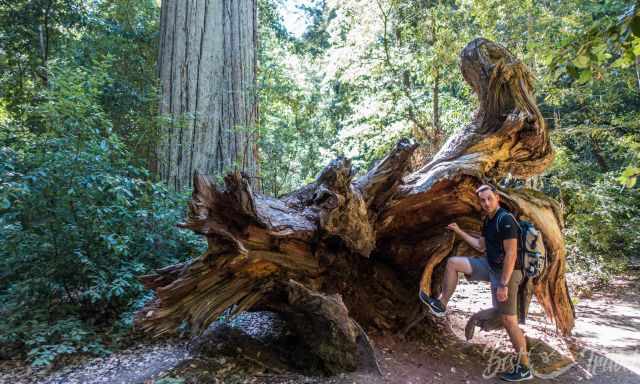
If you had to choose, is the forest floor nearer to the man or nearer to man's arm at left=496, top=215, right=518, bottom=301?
the man

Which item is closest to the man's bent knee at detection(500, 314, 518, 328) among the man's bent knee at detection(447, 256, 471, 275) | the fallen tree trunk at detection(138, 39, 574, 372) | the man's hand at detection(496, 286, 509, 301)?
the man's hand at detection(496, 286, 509, 301)

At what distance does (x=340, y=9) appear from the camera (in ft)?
31.3

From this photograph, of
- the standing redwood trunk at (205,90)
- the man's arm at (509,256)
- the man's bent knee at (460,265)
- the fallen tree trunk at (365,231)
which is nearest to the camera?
the fallen tree trunk at (365,231)

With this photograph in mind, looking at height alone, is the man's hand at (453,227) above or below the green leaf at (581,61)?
below

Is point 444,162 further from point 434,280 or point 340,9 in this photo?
point 340,9

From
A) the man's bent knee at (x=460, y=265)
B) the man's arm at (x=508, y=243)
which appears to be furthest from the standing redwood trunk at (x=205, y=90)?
the man's arm at (x=508, y=243)

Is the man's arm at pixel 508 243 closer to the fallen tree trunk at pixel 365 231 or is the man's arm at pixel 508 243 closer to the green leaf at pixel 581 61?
the fallen tree trunk at pixel 365 231

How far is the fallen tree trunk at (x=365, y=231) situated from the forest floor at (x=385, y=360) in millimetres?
309

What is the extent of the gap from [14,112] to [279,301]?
6.30 m

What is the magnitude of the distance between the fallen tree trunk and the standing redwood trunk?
2145 millimetres

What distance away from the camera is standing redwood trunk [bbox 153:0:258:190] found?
17.6ft

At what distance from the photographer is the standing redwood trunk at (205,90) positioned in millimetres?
5352

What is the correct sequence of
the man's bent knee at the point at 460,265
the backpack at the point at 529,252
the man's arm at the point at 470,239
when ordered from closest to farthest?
the backpack at the point at 529,252 → the man's bent knee at the point at 460,265 → the man's arm at the point at 470,239

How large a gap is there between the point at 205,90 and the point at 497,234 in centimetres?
404
